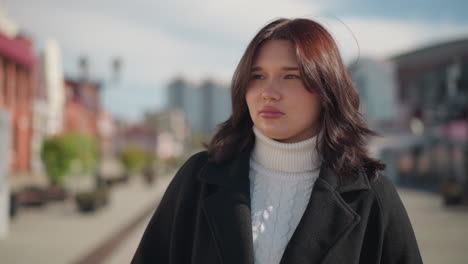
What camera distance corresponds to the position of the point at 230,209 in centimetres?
170

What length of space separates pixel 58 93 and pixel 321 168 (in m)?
39.8

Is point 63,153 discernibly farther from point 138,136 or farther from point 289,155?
point 138,136

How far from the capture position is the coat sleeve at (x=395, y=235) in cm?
165

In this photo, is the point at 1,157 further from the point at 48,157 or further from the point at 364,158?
the point at 364,158

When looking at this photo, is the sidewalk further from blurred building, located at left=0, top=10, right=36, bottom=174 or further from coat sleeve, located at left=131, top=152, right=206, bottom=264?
blurred building, located at left=0, top=10, right=36, bottom=174

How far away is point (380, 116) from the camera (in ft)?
124

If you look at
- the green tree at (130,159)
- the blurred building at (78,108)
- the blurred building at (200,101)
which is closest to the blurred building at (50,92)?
the blurred building at (78,108)

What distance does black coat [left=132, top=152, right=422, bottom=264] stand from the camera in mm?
1626

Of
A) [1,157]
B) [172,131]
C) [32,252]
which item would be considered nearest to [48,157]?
[1,157]

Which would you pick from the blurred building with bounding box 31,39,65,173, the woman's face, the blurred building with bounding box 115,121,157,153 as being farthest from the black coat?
the blurred building with bounding box 115,121,157,153

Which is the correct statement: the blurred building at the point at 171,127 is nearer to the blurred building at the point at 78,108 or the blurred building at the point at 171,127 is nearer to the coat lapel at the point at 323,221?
the blurred building at the point at 78,108

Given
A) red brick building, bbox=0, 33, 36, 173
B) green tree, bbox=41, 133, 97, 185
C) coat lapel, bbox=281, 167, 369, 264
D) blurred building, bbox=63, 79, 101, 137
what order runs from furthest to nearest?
1. blurred building, bbox=63, 79, 101, 137
2. red brick building, bbox=0, 33, 36, 173
3. green tree, bbox=41, 133, 97, 185
4. coat lapel, bbox=281, 167, 369, 264

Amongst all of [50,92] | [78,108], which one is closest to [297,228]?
[50,92]

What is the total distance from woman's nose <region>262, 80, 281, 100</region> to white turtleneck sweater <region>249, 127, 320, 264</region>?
21 cm
